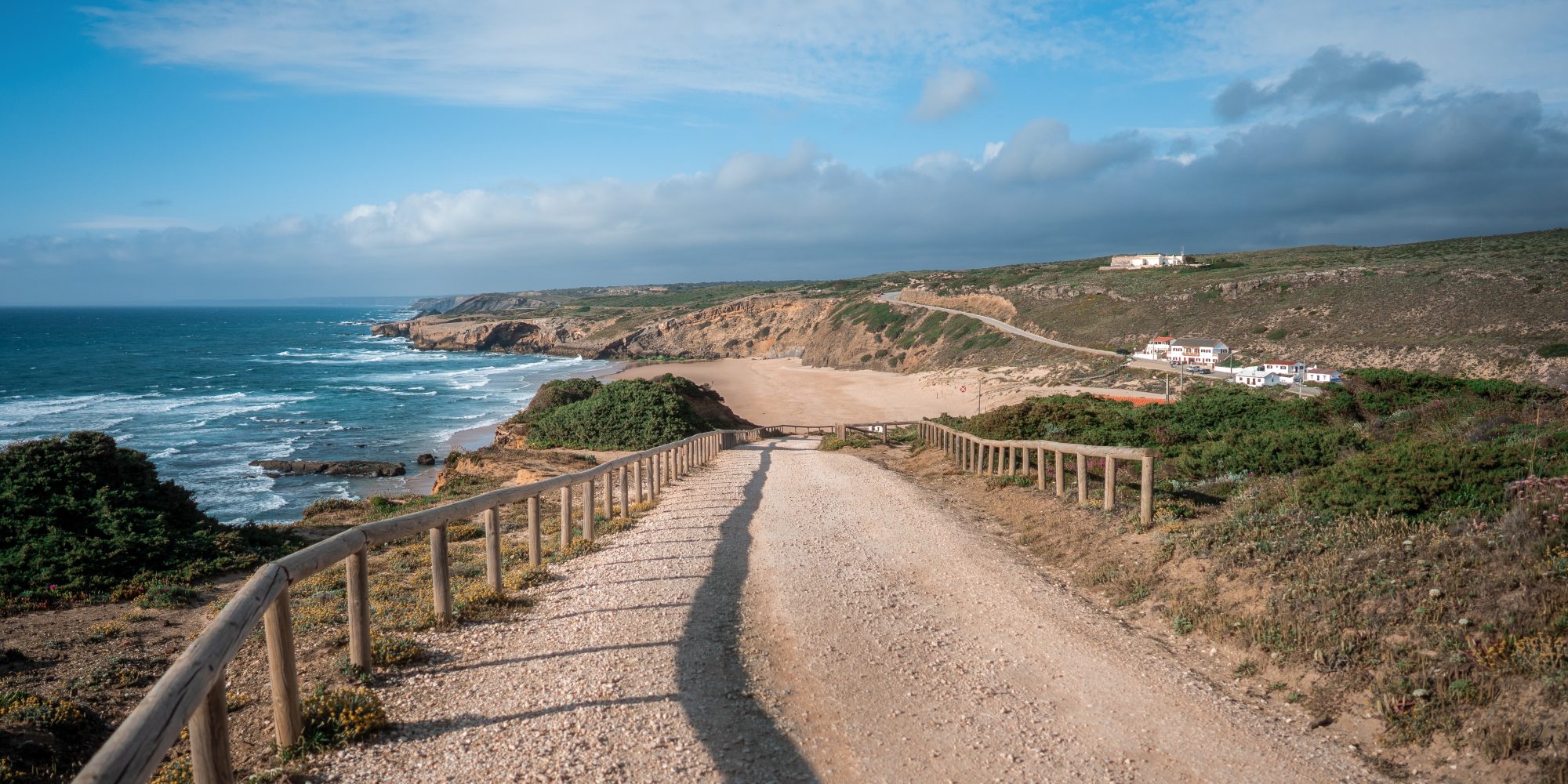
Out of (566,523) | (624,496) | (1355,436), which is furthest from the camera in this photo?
(624,496)

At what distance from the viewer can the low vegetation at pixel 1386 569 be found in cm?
494

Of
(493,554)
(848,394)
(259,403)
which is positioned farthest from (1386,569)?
(259,403)

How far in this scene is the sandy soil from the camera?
149 ft

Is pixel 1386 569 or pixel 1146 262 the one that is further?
pixel 1146 262

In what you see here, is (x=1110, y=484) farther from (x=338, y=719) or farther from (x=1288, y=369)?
(x=1288, y=369)

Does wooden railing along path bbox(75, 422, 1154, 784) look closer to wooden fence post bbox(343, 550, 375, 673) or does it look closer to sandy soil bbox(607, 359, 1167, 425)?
wooden fence post bbox(343, 550, 375, 673)

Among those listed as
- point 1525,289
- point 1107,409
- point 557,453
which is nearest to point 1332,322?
point 1525,289

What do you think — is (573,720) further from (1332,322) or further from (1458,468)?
(1332,322)

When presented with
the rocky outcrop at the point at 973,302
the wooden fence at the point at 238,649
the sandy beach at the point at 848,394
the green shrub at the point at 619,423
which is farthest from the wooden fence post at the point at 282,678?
the rocky outcrop at the point at 973,302

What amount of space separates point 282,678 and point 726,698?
2390mm

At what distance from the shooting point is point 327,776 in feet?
13.5

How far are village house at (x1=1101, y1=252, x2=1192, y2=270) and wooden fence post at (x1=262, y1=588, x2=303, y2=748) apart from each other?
10170cm

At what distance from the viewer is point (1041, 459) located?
13242mm

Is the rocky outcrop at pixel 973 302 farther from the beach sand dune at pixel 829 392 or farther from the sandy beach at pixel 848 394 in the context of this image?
the sandy beach at pixel 848 394
